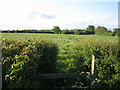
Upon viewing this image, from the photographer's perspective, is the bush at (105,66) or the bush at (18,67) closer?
the bush at (18,67)

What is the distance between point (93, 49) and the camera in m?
4.77

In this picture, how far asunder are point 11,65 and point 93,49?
2.79 m

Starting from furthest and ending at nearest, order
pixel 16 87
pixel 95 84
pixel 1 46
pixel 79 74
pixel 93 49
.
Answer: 1. pixel 93 49
2. pixel 79 74
3. pixel 95 84
4. pixel 1 46
5. pixel 16 87

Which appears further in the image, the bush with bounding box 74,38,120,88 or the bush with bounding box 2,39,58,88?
the bush with bounding box 74,38,120,88

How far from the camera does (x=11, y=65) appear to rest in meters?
3.01

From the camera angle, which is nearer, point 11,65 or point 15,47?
point 11,65

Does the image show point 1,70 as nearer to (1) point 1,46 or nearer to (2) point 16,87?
(2) point 16,87

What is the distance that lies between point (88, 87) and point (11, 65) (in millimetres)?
2238

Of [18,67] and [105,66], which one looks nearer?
[18,67]

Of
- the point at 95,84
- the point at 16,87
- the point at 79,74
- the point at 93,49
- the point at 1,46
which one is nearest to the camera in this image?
the point at 16,87

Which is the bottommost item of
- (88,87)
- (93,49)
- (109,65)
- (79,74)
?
(88,87)

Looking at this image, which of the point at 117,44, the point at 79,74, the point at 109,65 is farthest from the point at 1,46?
the point at 117,44

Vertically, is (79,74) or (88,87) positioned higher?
(79,74)

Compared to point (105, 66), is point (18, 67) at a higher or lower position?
higher
